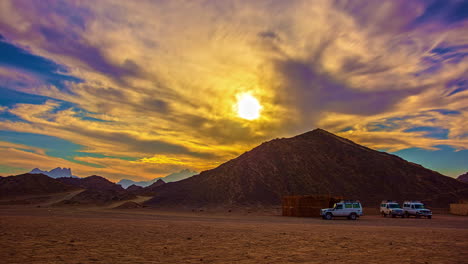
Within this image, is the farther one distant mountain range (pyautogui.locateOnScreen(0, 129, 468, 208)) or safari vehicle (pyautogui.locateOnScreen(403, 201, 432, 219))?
distant mountain range (pyautogui.locateOnScreen(0, 129, 468, 208))

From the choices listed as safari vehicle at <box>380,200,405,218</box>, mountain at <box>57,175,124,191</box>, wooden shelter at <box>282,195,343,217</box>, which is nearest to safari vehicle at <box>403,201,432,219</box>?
safari vehicle at <box>380,200,405,218</box>

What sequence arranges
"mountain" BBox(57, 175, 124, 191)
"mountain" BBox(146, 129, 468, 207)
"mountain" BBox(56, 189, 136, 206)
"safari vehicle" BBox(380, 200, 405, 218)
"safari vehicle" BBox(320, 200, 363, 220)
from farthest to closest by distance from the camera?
"mountain" BBox(57, 175, 124, 191) → "mountain" BBox(146, 129, 468, 207) → "mountain" BBox(56, 189, 136, 206) → "safari vehicle" BBox(380, 200, 405, 218) → "safari vehicle" BBox(320, 200, 363, 220)

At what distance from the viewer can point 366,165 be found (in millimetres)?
95312

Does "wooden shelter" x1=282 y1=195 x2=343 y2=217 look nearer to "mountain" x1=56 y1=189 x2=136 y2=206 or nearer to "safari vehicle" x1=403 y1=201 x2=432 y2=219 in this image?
"safari vehicle" x1=403 y1=201 x2=432 y2=219

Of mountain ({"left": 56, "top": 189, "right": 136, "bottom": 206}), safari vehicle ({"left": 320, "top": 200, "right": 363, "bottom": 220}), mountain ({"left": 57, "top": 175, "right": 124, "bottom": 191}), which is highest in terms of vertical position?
mountain ({"left": 57, "top": 175, "right": 124, "bottom": 191})

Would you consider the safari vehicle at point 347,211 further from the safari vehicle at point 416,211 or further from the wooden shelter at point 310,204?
the safari vehicle at point 416,211

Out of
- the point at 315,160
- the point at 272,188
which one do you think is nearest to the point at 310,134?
the point at 315,160

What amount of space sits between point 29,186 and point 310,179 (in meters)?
84.1

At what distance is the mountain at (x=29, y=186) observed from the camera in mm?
97637

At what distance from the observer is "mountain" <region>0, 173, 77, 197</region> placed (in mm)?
97637

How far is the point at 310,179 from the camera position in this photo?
88438mm

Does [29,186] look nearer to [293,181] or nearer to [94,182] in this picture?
[94,182]

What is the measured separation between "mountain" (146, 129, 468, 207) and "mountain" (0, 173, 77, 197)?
118 feet

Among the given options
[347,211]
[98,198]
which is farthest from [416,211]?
[98,198]
